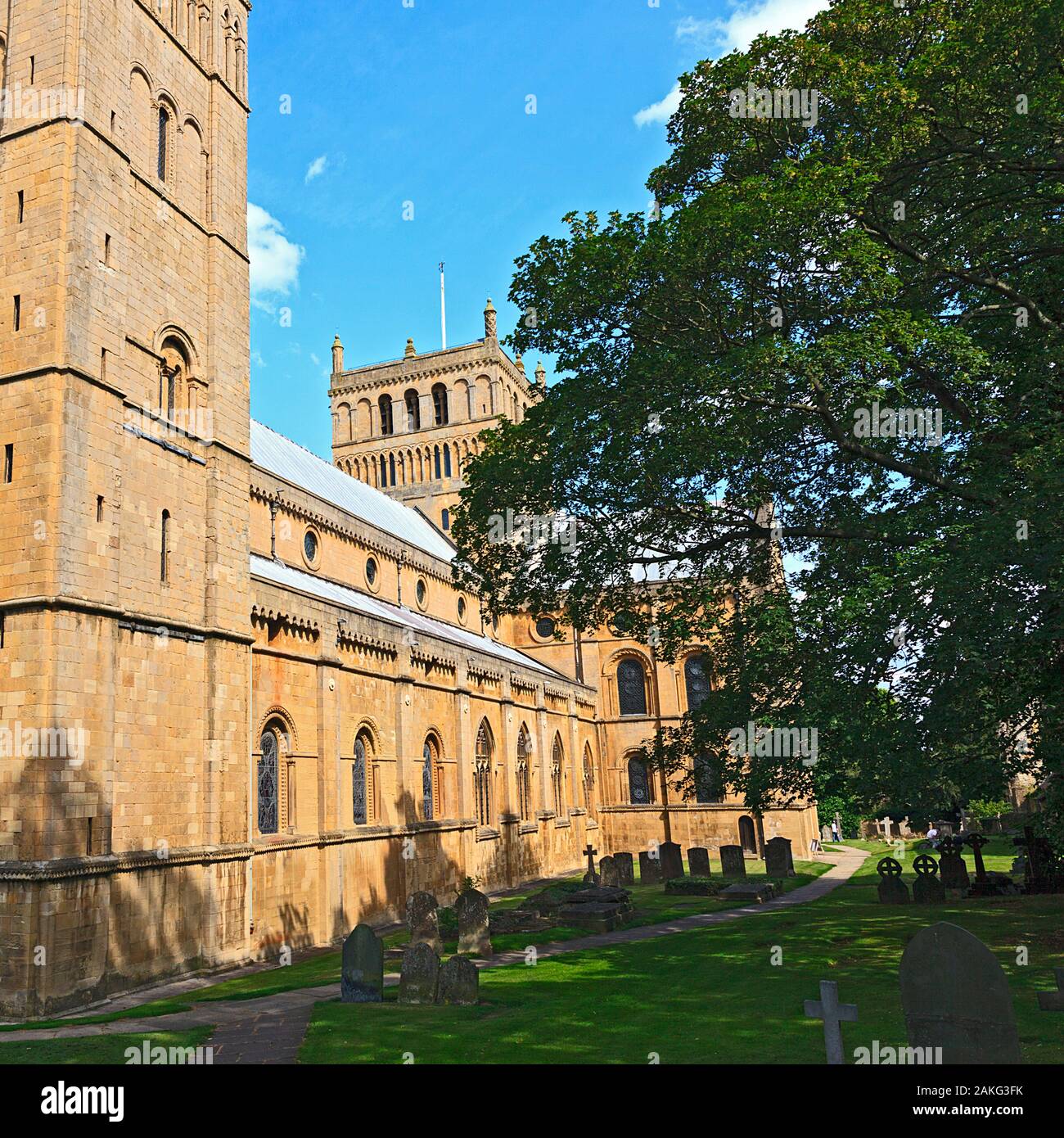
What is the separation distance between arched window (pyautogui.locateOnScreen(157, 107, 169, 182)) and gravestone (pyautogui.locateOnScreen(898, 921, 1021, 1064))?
70.5 feet

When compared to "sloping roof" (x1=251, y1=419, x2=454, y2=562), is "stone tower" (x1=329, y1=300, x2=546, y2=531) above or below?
above

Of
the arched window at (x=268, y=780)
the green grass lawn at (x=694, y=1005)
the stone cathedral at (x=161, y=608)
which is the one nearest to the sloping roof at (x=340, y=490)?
the stone cathedral at (x=161, y=608)

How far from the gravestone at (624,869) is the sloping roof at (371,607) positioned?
8.74m

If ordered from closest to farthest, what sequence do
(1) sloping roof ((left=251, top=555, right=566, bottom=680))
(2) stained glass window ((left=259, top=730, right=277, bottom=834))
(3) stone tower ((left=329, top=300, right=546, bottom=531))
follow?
(2) stained glass window ((left=259, top=730, right=277, bottom=834)) → (1) sloping roof ((left=251, top=555, right=566, bottom=680)) → (3) stone tower ((left=329, top=300, right=546, bottom=531))

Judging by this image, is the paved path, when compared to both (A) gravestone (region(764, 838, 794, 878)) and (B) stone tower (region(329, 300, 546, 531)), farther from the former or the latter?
(B) stone tower (region(329, 300, 546, 531))

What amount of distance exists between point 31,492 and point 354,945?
32.2 feet

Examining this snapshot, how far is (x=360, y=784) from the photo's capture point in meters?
26.0

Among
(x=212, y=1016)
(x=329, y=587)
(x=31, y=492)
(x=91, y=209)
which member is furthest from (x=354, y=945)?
(x=329, y=587)

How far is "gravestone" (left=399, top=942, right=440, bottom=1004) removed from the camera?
45.3 ft

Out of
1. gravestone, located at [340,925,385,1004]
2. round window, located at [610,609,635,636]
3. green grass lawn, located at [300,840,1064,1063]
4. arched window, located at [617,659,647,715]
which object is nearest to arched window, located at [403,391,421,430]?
arched window, located at [617,659,647,715]

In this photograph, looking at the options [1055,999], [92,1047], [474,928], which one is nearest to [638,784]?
[474,928]

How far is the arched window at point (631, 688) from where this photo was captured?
160 feet

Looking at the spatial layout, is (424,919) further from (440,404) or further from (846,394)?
(440,404)
